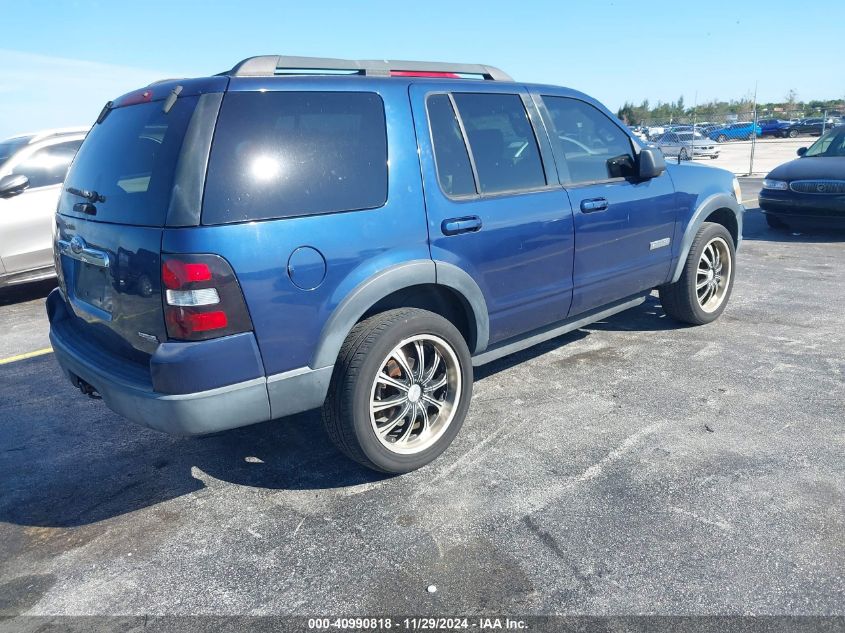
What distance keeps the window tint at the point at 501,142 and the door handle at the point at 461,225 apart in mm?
228

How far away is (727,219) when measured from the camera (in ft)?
18.0

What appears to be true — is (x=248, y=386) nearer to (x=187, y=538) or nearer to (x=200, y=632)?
(x=187, y=538)

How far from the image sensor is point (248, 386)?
107 inches

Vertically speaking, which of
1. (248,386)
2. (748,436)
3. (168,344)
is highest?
(168,344)

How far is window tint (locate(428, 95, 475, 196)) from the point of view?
3.34 metres

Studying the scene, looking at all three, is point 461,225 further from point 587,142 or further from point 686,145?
point 686,145

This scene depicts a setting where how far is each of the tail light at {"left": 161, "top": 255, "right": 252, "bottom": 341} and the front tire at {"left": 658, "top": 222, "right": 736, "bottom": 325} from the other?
12.1 ft

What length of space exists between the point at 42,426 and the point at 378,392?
228 cm

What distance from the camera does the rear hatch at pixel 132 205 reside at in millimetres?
2600

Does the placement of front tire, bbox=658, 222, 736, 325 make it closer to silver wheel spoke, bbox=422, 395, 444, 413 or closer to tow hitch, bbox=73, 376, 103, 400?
silver wheel spoke, bbox=422, 395, 444, 413

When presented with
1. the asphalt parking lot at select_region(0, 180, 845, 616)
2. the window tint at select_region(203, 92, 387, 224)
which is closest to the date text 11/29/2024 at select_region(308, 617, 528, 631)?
the asphalt parking lot at select_region(0, 180, 845, 616)

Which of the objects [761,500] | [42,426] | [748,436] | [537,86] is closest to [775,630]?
[761,500]

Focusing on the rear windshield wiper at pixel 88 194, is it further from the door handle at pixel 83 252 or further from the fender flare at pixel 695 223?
the fender flare at pixel 695 223

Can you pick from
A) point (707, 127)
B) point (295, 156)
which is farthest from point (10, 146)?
point (707, 127)
